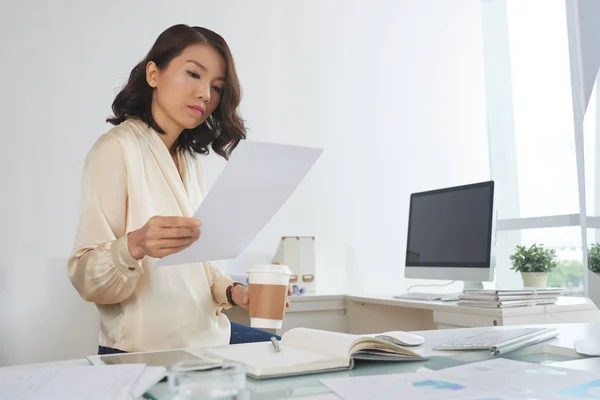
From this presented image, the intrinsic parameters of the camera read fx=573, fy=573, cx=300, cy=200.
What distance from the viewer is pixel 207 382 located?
584 millimetres

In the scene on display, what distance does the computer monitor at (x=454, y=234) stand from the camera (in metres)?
2.45

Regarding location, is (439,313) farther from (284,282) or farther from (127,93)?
(127,93)

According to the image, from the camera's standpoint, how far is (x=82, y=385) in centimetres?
73

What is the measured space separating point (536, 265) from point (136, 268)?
6.63ft

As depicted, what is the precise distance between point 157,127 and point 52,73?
1501 mm

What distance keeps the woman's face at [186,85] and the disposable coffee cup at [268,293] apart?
2.08 ft

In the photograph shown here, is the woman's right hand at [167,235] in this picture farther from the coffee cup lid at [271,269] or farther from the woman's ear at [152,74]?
the woman's ear at [152,74]

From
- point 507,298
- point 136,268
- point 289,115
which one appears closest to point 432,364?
point 136,268

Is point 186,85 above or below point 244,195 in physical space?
above

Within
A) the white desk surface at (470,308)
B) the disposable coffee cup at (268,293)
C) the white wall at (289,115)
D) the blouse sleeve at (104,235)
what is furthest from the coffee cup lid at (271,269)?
the white wall at (289,115)

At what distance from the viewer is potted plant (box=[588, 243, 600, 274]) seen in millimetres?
989

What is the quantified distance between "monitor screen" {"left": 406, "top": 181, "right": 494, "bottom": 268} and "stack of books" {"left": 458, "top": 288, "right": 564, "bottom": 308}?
24 centimetres

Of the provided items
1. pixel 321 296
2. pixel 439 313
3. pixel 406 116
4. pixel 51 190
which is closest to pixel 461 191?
pixel 439 313

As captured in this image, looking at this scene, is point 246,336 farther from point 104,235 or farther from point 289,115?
point 289,115
